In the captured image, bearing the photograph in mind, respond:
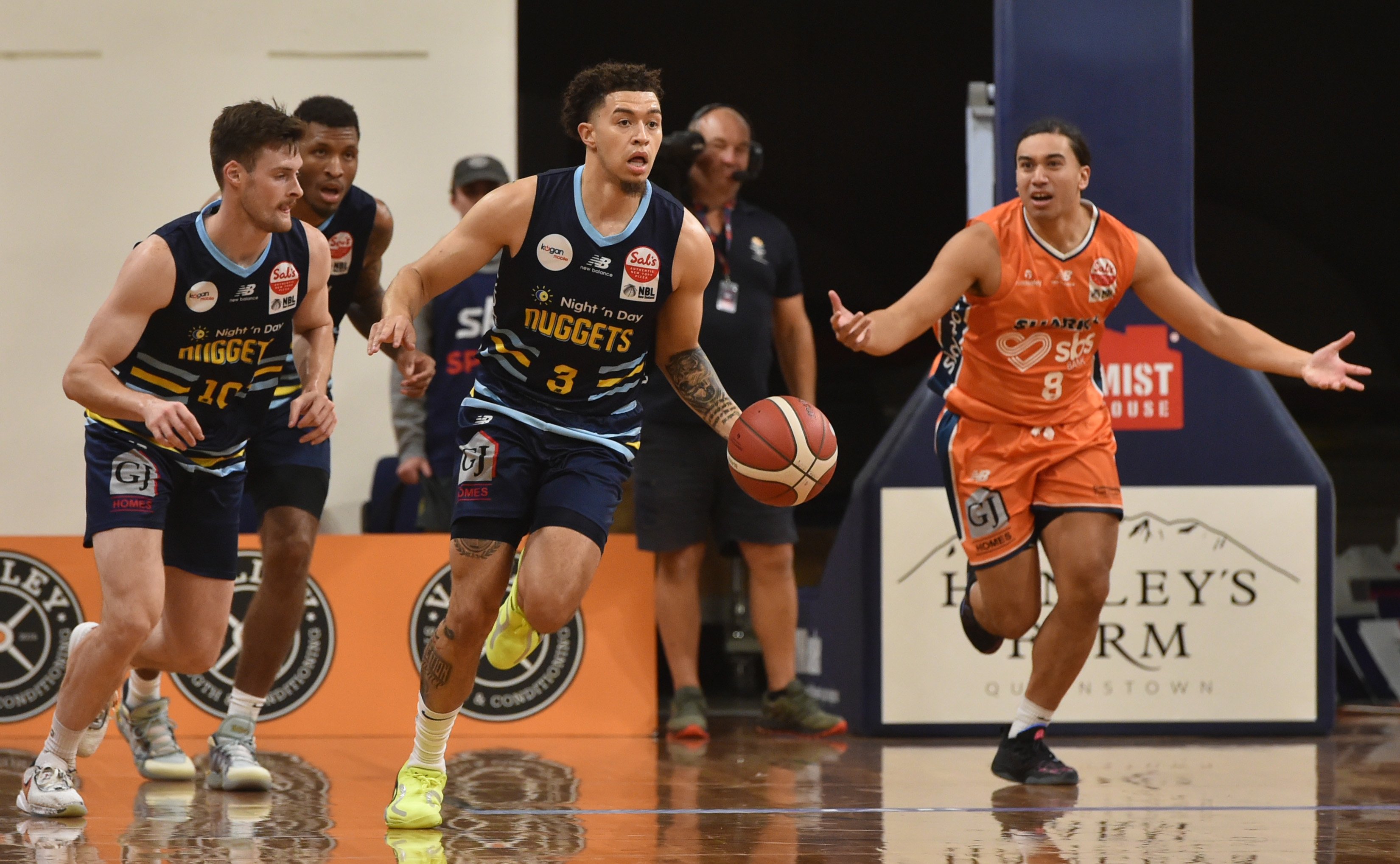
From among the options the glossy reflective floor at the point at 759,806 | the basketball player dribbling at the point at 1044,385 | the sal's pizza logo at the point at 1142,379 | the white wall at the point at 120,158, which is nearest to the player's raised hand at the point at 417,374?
the glossy reflective floor at the point at 759,806

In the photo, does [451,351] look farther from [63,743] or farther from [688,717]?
[63,743]

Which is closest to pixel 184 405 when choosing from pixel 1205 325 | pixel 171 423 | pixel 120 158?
pixel 171 423

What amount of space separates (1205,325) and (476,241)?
7.62 ft

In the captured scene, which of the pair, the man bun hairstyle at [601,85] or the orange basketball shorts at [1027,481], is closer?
the man bun hairstyle at [601,85]

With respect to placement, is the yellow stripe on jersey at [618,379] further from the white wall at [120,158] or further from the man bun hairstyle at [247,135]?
the white wall at [120,158]

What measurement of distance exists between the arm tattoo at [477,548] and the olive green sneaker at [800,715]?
90.6 inches

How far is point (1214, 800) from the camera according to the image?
4.24m

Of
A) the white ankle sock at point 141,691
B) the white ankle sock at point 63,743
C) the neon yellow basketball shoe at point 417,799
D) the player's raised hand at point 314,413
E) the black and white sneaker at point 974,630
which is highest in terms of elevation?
the player's raised hand at point 314,413

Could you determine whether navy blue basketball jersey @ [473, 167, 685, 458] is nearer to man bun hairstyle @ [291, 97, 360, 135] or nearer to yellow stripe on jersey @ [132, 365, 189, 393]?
yellow stripe on jersey @ [132, 365, 189, 393]

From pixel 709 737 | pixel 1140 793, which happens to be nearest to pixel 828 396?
pixel 709 737

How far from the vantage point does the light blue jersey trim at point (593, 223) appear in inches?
154

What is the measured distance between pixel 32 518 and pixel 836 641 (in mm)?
3799

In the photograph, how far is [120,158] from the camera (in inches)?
282

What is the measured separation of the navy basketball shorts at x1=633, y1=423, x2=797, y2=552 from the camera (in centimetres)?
580
